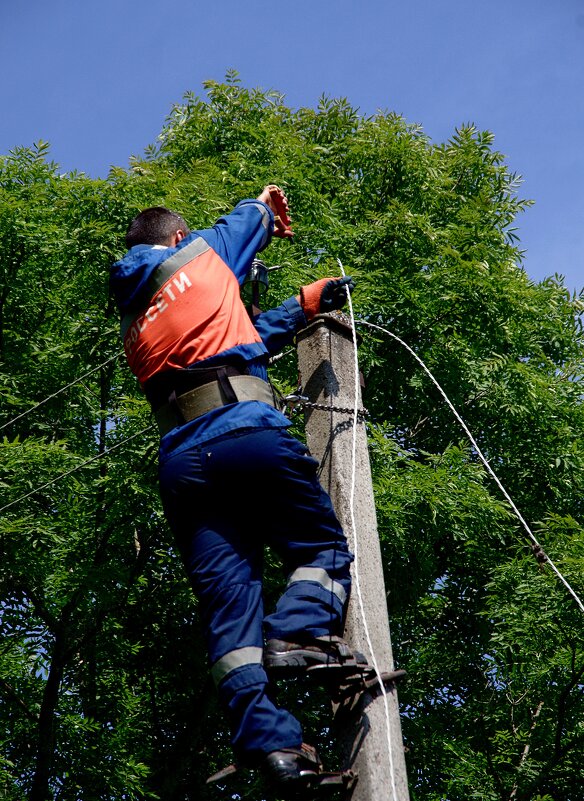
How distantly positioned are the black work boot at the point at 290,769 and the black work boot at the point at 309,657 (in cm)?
24

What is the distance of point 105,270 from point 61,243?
1.64ft

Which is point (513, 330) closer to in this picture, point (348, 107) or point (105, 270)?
point (348, 107)

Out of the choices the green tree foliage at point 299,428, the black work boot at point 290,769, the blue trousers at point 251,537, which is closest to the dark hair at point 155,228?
the blue trousers at point 251,537

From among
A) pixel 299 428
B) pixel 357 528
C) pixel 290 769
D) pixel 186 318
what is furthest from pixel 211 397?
pixel 299 428

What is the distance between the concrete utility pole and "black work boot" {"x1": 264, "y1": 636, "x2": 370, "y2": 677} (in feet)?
0.43

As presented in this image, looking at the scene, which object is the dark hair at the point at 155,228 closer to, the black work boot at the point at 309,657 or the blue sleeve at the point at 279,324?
the blue sleeve at the point at 279,324

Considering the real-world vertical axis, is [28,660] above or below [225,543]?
above

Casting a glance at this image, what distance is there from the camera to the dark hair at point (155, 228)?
4.18 m

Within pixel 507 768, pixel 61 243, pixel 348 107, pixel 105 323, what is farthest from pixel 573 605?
pixel 348 107

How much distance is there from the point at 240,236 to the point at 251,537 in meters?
1.27

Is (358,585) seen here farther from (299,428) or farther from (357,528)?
(299,428)

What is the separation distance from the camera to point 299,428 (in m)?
8.98

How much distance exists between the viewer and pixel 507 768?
10.0m

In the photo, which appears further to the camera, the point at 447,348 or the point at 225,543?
the point at 447,348
